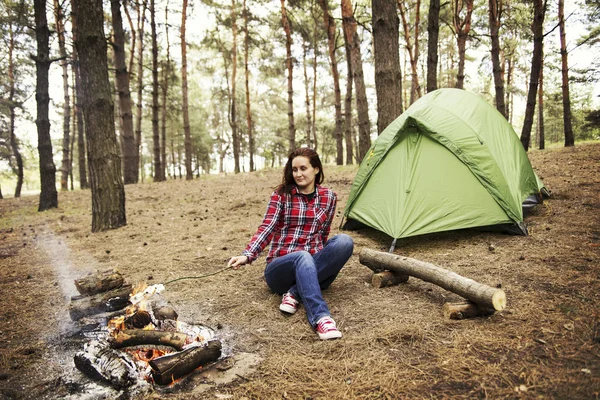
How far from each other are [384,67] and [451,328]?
513cm

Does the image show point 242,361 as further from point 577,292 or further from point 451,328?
point 577,292

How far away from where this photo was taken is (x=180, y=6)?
50.3 feet

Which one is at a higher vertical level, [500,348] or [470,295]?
[470,295]

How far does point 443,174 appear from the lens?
4.95 m

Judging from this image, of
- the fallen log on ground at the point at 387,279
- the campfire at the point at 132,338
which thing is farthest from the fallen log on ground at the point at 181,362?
the fallen log on ground at the point at 387,279

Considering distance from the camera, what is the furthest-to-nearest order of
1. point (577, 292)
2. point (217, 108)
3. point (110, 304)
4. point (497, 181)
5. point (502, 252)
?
point (217, 108) < point (497, 181) < point (502, 252) < point (110, 304) < point (577, 292)

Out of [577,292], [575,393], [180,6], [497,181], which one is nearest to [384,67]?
[497,181]

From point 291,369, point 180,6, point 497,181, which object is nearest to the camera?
point 291,369

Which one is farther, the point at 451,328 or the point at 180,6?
the point at 180,6

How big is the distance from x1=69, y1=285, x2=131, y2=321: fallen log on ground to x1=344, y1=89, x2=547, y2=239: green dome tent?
3.31 m

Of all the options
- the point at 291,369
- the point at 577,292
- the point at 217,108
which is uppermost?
the point at 217,108

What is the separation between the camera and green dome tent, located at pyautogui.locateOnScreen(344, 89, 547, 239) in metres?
4.78

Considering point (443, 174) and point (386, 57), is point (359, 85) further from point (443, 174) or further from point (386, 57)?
point (443, 174)

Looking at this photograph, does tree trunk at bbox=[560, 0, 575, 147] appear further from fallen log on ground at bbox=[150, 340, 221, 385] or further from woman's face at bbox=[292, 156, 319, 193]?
fallen log on ground at bbox=[150, 340, 221, 385]
